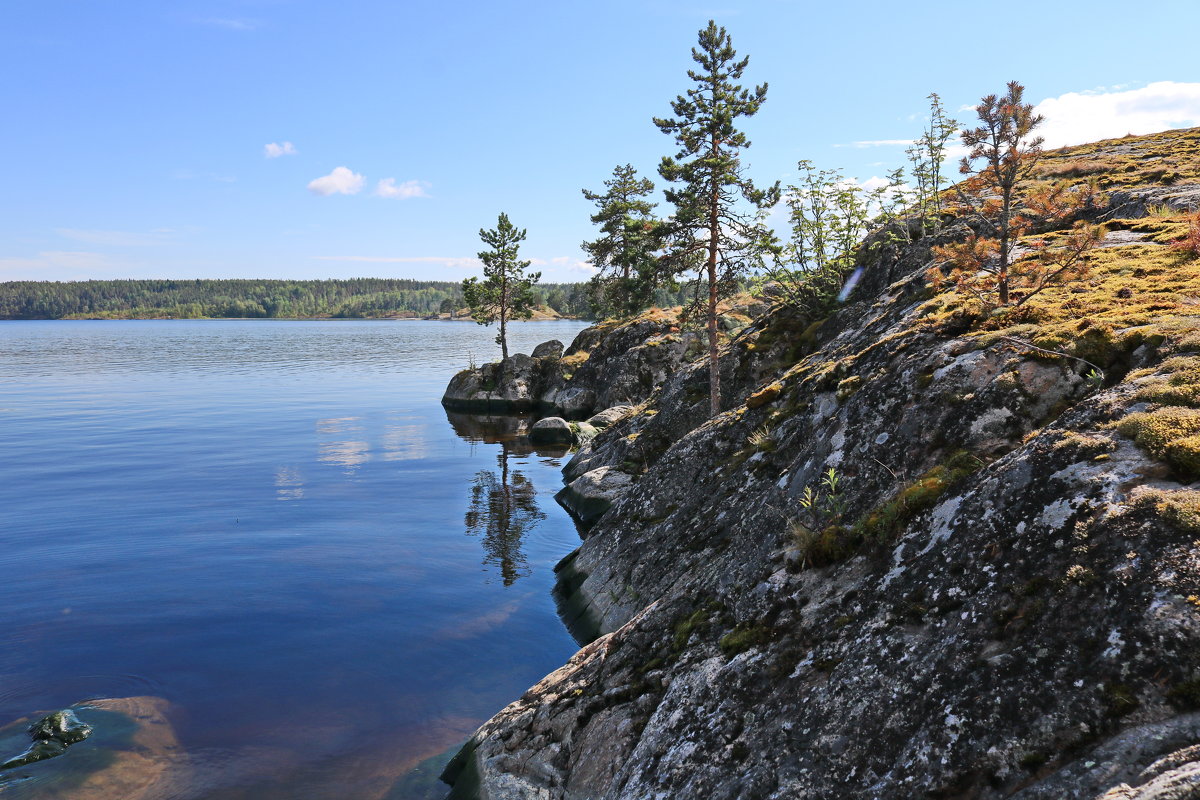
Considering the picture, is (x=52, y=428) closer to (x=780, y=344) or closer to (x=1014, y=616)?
(x=780, y=344)

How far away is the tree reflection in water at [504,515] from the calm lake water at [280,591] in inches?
5.4

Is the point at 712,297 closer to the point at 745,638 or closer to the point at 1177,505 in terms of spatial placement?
the point at 745,638

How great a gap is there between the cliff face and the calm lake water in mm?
3940

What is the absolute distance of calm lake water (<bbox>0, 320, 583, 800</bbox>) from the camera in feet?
45.2

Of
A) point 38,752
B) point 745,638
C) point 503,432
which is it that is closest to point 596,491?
point 38,752

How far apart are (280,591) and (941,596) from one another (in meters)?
20.0

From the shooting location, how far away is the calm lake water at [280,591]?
1378 centimetres

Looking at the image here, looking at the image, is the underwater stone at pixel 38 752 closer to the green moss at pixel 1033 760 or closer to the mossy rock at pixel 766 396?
the green moss at pixel 1033 760

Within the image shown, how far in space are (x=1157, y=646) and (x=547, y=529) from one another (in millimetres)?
23486

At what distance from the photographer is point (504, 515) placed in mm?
→ 29375

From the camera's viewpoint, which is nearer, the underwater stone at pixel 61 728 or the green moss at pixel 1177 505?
the green moss at pixel 1177 505

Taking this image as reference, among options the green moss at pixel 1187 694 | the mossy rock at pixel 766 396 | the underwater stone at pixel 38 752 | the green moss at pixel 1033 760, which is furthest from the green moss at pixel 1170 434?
the underwater stone at pixel 38 752

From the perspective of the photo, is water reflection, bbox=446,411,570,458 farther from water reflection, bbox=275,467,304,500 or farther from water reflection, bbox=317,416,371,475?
water reflection, bbox=275,467,304,500

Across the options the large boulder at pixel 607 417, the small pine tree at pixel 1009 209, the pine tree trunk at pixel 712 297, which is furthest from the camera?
the large boulder at pixel 607 417
